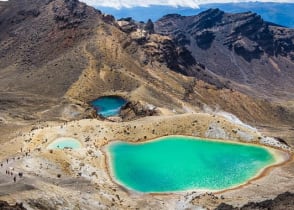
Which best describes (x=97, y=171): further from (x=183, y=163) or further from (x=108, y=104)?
(x=108, y=104)

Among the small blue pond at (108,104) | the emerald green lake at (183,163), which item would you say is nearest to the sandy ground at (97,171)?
the emerald green lake at (183,163)

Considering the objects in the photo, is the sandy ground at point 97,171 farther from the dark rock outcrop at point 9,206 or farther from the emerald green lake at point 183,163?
the emerald green lake at point 183,163

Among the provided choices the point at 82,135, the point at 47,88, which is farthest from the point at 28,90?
the point at 82,135

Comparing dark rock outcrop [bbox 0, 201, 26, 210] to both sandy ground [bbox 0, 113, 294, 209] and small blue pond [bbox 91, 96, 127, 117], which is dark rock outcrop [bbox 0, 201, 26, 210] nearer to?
sandy ground [bbox 0, 113, 294, 209]

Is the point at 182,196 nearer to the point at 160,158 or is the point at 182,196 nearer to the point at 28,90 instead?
the point at 160,158

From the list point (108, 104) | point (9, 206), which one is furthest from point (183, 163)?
point (108, 104)

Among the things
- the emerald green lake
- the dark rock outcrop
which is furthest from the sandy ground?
the emerald green lake
